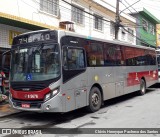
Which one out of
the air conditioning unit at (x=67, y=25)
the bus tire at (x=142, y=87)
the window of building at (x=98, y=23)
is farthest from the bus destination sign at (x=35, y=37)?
the window of building at (x=98, y=23)

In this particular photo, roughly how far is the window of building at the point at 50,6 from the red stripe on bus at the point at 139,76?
6382 millimetres

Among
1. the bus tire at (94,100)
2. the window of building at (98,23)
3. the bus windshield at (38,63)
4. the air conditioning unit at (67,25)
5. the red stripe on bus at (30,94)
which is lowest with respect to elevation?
the bus tire at (94,100)

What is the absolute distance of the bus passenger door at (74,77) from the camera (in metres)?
8.22

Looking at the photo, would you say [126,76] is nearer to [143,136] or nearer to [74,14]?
[143,136]

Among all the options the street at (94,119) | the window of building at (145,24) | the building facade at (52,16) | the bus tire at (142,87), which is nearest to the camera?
the street at (94,119)

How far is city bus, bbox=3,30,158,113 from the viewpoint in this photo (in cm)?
796

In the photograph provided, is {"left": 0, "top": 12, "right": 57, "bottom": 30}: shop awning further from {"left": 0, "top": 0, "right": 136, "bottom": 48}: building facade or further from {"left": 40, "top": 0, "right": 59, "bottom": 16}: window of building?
{"left": 40, "top": 0, "right": 59, "bottom": 16}: window of building

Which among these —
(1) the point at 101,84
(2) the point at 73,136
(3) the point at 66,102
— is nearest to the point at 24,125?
(3) the point at 66,102

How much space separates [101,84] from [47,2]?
7766 mm

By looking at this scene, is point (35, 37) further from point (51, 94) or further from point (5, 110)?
point (5, 110)

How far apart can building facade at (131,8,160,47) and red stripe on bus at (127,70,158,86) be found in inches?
565

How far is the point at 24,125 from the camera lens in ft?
26.2

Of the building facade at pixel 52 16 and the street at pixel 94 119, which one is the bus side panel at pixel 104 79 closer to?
the street at pixel 94 119

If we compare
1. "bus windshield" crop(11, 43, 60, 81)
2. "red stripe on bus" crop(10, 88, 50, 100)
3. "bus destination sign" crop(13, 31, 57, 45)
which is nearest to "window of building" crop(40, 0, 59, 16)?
"bus destination sign" crop(13, 31, 57, 45)
